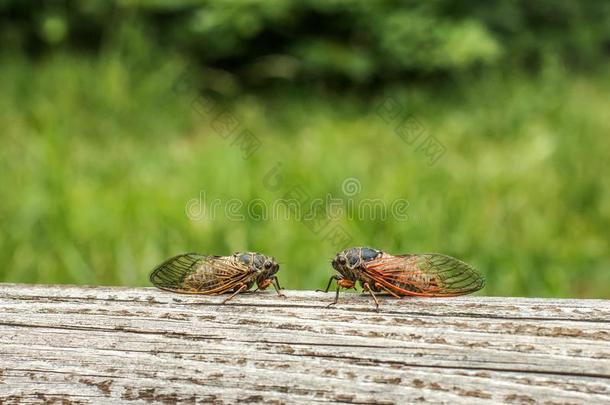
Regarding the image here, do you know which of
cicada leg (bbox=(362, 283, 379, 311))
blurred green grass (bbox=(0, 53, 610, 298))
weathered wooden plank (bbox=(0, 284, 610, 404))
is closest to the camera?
weathered wooden plank (bbox=(0, 284, 610, 404))

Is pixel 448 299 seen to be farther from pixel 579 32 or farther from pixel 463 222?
pixel 579 32

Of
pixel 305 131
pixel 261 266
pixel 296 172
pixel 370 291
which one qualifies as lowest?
pixel 370 291

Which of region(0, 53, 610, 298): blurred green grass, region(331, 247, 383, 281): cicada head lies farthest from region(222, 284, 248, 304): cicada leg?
region(0, 53, 610, 298): blurred green grass

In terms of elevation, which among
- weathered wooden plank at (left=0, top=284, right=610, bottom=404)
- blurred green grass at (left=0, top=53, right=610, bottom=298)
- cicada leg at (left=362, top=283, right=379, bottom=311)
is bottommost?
weathered wooden plank at (left=0, top=284, right=610, bottom=404)

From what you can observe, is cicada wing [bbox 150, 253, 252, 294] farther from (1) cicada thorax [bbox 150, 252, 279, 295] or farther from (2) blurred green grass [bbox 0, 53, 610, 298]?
(2) blurred green grass [bbox 0, 53, 610, 298]

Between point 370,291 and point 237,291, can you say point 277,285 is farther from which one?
point 370,291

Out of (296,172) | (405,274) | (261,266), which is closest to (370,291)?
(405,274)

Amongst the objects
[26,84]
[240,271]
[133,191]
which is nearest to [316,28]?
[26,84]
